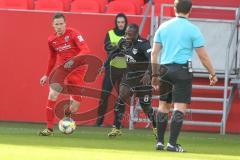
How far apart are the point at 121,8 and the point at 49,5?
5.41 ft

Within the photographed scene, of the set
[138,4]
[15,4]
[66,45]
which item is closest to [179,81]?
[66,45]

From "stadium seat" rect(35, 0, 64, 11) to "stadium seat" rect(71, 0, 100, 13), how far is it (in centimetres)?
30

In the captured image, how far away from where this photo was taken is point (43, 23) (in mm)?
18062

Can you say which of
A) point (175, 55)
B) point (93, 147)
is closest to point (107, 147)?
point (93, 147)

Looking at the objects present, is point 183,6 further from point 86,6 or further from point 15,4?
point 15,4

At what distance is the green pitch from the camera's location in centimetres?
1071

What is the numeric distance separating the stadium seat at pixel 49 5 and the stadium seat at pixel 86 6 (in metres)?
0.30

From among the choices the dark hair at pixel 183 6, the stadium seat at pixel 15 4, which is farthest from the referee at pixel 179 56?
the stadium seat at pixel 15 4

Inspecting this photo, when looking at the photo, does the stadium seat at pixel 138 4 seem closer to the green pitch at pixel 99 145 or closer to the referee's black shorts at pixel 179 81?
the green pitch at pixel 99 145

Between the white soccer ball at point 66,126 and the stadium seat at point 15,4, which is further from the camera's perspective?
the stadium seat at point 15,4

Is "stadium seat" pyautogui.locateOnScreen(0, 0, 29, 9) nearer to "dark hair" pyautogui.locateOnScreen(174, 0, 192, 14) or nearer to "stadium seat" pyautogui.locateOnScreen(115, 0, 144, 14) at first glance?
"stadium seat" pyautogui.locateOnScreen(115, 0, 144, 14)

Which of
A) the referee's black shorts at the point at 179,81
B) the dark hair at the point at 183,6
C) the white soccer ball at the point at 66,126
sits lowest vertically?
the white soccer ball at the point at 66,126

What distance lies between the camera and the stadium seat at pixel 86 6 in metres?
18.6

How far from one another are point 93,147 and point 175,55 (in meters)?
2.04
